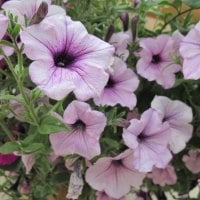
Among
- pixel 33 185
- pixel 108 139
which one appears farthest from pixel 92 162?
pixel 33 185

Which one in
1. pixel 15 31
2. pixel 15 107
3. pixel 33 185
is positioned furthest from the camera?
pixel 33 185

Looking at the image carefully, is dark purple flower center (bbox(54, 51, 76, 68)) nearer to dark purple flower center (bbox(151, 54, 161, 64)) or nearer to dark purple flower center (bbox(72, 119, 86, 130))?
dark purple flower center (bbox(72, 119, 86, 130))

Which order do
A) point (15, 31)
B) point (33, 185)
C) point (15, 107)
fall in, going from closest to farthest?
point (15, 31) < point (15, 107) < point (33, 185)

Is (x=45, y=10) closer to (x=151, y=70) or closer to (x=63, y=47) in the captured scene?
(x=63, y=47)

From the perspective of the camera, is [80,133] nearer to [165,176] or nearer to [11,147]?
[11,147]

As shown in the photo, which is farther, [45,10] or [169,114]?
[169,114]

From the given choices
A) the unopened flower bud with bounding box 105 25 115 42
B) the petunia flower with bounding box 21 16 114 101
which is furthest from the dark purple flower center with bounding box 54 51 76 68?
the unopened flower bud with bounding box 105 25 115 42
